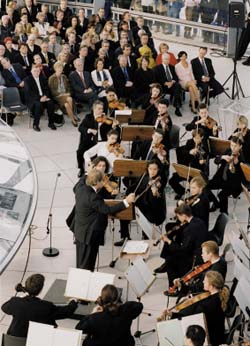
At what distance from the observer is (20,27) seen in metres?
15.9

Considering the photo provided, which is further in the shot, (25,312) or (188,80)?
(188,80)

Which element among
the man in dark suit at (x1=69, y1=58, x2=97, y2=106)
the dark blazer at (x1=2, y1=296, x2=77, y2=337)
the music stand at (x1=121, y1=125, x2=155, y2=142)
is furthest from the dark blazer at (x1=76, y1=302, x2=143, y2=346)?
the man in dark suit at (x1=69, y1=58, x2=97, y2=106)

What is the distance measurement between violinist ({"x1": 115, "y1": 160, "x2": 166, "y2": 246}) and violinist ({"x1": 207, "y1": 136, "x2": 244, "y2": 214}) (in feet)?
3.25

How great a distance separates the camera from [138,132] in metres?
10.9

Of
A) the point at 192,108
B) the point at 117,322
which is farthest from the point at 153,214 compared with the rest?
the point at 192,108

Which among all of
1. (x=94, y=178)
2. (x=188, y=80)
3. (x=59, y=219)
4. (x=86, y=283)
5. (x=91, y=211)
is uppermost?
(x=94, y=178)

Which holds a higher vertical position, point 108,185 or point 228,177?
point 108,185

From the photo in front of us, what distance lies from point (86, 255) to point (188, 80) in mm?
6897

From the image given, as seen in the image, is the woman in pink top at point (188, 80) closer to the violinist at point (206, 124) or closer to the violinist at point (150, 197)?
the violinist at point (206, 124)

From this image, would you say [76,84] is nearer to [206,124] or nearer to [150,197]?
[206,124]

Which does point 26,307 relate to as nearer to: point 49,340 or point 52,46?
point 49,340

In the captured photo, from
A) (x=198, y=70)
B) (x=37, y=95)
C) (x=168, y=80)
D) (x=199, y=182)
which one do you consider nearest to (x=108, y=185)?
(x=199, y=182)

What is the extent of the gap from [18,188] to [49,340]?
4.28 m

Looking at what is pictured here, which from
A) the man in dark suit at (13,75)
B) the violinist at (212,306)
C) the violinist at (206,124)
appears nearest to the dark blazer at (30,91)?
the man in dark suit at (13,75)
